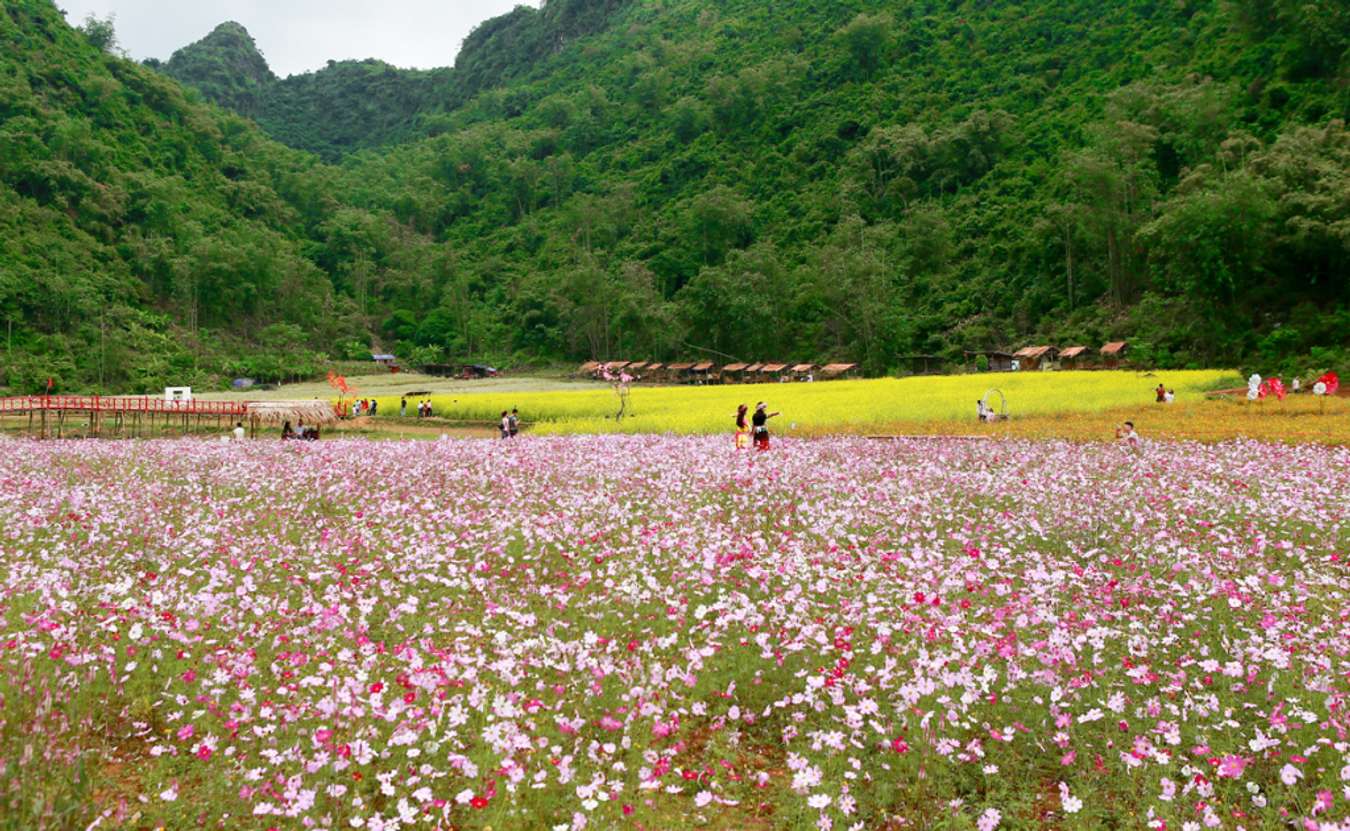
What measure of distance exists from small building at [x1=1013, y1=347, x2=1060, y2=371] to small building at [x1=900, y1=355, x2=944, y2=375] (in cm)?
761

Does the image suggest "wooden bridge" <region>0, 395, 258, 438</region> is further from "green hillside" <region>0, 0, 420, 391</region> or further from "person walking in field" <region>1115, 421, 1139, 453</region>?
"person walking in field" <region>1115, 421, 1139, 453</region>

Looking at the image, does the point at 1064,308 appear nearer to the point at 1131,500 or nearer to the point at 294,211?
the point at 1131,500

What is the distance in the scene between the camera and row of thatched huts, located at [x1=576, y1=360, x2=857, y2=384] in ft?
215

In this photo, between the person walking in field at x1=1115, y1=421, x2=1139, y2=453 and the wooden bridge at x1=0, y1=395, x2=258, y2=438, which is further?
the wooden bridge at x1=0, y1=395, x2=258, y2=438

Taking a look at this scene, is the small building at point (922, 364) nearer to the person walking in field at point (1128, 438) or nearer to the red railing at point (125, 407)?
the person walking in field at point (1128, 438)

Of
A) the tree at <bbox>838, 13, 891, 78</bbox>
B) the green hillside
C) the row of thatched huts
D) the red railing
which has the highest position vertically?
the tree at <bbox>838, 13, 891, 78</bbox>

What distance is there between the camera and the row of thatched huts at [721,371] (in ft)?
215

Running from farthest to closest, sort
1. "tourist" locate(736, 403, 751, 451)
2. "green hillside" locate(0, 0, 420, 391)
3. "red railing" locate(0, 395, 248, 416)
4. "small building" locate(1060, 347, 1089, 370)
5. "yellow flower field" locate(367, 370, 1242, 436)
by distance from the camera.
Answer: "green hillside" locate(0, 0, 420, 391) → "small building" locate(1060, 347, 1089, 370) → "red railing" locate(0, 395, 248, 416) → "yellow flower field" locate(367, 370, 1242, 436) → "tourist" locate(736, 403, 751, 451)

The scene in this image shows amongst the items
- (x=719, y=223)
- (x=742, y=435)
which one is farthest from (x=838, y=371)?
(x=742, y=435)

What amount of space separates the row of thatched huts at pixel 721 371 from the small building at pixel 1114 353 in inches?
728

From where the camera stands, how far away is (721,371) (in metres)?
71.8

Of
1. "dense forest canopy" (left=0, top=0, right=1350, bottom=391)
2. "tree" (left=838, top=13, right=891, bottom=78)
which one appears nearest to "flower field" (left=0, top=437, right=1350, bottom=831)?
"dense forest canopy" (left=0, top=0, right=1350, bottom=391)

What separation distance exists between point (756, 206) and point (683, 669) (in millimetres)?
98825

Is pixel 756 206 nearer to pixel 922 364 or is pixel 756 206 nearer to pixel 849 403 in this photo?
pixel 922 364
